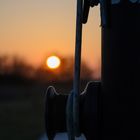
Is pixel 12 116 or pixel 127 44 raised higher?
pixel 127 44

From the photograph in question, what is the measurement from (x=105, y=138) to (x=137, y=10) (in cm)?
30

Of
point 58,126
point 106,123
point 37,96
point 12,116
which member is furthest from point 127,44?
point 37,96

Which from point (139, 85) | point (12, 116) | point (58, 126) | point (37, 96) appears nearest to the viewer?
point (139, 85)

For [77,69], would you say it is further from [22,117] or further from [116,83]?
[22,117]

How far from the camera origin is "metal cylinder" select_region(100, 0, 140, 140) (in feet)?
5.10

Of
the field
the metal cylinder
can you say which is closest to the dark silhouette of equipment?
the metal cylinder

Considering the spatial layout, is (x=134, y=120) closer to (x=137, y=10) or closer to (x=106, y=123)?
(x=106, y=123)

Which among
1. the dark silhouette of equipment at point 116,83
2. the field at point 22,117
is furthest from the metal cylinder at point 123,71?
the field at point 22,117

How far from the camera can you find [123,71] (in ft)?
5.12

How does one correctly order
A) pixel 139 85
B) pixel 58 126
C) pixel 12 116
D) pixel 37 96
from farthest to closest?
1. pixel 37 96
2. pixel 12 116
3. pixel 58 126
4. pixel 139 85

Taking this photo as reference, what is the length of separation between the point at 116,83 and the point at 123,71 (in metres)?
0.03

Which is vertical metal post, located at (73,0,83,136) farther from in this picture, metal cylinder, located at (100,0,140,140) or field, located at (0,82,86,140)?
field, located at (0,82,86,140)

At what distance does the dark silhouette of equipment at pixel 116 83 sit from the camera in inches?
61.3

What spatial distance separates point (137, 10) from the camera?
157 cm
